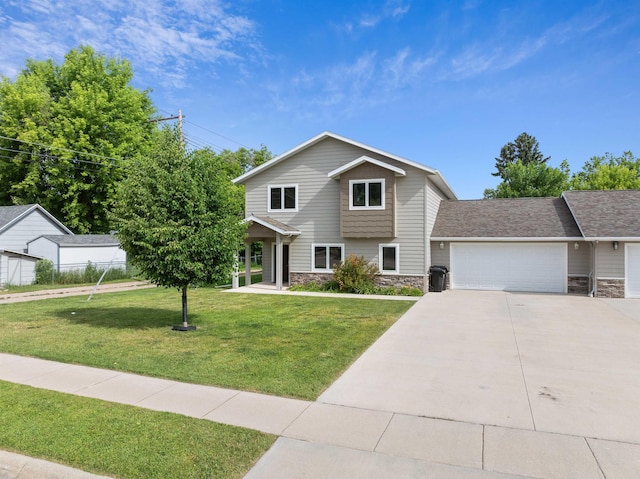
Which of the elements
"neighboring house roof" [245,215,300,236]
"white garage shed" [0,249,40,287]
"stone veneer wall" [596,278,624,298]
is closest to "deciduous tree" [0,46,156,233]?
"white garage shed" [0,249,40,287]

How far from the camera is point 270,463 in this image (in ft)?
12.3

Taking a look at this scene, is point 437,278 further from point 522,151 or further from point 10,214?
point 522,151

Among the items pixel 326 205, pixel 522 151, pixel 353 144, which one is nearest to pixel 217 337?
pixel 326 205

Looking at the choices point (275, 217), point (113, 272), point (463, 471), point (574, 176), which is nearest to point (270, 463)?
point (463, 471)

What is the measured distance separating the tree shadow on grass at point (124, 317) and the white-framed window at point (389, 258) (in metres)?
8.88

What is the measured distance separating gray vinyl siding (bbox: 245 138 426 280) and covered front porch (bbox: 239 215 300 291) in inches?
28.4

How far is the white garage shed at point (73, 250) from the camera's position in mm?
22188

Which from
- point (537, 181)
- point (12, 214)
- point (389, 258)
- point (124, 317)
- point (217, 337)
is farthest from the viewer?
point (537, 181)

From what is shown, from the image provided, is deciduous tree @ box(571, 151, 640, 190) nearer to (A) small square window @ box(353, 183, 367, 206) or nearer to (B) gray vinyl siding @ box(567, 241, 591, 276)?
(B) gray vinyl siding @ box(567, 241, 591, 276)

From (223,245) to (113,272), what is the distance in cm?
1778

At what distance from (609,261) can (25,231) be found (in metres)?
28.6

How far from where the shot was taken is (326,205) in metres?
18.6

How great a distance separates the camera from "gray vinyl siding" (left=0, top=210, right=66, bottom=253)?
71.2ft

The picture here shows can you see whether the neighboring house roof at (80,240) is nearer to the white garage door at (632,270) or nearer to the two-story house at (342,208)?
the two-story house at (342,208)
